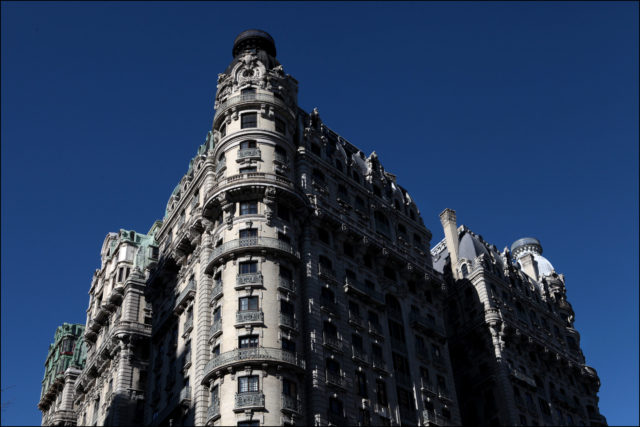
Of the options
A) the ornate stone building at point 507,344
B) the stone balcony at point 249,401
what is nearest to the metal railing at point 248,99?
the stone balcony at point 249,401

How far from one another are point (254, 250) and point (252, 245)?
0.51 metres

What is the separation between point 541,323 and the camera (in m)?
108

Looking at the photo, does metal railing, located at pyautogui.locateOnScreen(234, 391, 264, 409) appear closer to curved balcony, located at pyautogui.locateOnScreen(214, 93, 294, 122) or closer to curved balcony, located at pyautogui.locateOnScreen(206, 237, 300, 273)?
curved balcony, located at pyautogui.locateOnScreen(206, 237, 300, 273)

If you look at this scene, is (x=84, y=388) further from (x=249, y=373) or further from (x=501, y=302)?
(x=501, y=302)

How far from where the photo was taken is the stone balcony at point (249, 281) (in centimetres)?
6931

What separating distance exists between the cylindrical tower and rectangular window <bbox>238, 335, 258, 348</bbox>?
0.28ft

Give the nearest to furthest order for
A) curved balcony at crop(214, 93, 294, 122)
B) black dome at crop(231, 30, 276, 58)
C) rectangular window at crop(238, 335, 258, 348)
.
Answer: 1. rectangular window at crop(238, 335, 258, 348)
2. curved balcony at crop(214, 93, 294, 122)
3. black dome at crop(231, 30, 276, 58)

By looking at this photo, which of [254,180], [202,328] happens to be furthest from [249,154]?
[202,328]

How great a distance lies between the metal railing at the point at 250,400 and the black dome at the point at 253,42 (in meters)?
46.5

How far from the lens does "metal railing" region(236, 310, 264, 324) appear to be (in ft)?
220

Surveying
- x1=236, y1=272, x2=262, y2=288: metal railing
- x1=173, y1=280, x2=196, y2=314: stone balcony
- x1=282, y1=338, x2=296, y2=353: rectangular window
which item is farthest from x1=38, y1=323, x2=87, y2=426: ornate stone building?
x1=282, y1=338, x2=296, y2=353: rectangular window

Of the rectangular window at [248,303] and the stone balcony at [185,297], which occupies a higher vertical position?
the stone balcony at [185,297]

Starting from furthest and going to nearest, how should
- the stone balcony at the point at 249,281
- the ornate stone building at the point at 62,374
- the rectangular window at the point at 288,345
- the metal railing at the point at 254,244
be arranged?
the ornate stone building at the point at 62,374, the metal railing at the point at 254,244, the stone balcony at the point at 249,281, the rectangular window at the point at 288,345

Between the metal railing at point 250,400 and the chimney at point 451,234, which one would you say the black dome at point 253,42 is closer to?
the chimney at point 451,234
